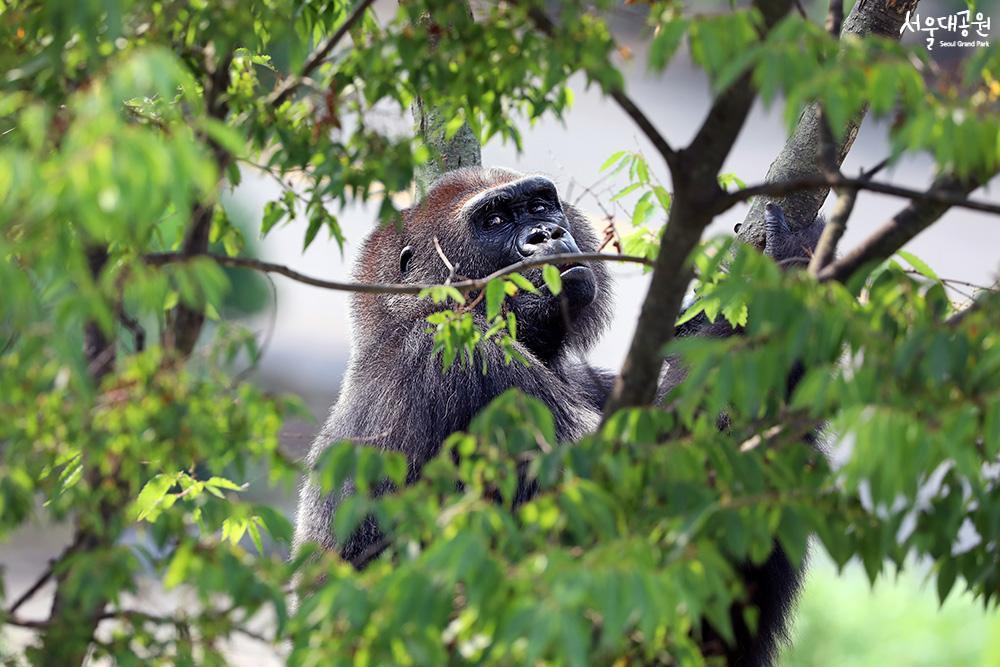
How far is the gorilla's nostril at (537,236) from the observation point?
17.8ft

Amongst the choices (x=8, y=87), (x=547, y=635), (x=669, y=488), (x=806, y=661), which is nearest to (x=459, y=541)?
(x=547, y=635)

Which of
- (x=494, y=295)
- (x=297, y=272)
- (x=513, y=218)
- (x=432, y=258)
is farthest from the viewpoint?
(x=513, y=218)

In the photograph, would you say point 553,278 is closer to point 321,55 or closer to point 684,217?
point 684,217

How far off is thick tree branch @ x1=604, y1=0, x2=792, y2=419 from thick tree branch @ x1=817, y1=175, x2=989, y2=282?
1.16ft

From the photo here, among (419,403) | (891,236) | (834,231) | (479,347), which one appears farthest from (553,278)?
(419,403)

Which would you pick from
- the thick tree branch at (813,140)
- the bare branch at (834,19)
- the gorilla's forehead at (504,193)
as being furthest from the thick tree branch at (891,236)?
the gorilla's forehead at (504,193)

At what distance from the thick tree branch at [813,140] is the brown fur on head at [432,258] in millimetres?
1065

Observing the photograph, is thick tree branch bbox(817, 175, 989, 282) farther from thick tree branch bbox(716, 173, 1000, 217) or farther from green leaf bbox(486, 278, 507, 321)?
green leaf bbox(486, 278, 507, 321)

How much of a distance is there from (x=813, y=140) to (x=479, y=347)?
1554 mm

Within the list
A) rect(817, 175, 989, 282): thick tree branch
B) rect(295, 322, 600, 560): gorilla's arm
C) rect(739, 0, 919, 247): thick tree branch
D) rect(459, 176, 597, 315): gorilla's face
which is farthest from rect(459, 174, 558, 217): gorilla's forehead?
rect(817, 175, 989, 282): thick tree branch

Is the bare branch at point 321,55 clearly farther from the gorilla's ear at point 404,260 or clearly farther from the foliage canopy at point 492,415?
the gorilla's ear at point 404,260

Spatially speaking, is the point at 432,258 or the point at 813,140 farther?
the point at 432,258

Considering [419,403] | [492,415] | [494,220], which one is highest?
[494,220]

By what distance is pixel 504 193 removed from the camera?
5.69 m
